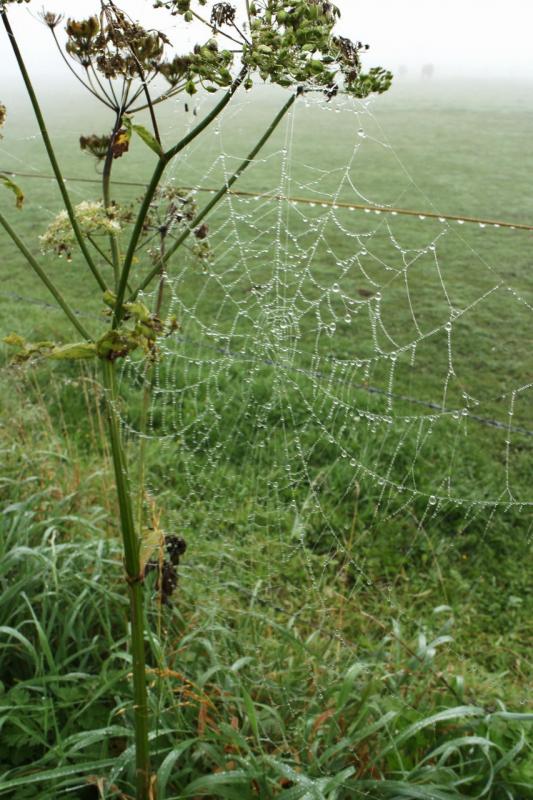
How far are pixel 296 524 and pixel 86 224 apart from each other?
1.67 meters

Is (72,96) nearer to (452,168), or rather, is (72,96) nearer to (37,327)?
(452,168)

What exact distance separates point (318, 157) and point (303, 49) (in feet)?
26.2

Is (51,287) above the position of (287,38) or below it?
below

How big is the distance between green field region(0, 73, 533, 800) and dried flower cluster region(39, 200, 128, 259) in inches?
13.2

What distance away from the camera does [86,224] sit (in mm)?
1540

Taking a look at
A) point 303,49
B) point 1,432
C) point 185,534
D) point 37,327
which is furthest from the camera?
point 37,327

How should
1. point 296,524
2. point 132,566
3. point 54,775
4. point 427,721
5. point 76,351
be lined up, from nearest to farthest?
point 76,351, point 132,566, point 54,775, point 427,721, point 296,524

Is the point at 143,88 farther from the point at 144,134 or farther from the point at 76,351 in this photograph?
the point at 76,351

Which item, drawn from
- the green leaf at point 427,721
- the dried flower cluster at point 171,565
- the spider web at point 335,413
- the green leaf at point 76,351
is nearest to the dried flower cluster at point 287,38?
the green leaf at point 76,351

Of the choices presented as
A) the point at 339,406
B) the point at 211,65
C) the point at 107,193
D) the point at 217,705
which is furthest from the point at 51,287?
the point at 339,406

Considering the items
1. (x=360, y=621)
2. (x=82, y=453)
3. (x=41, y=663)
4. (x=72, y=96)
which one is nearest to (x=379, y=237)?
(x=82, y=453)

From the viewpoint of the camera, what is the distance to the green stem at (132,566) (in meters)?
1.35

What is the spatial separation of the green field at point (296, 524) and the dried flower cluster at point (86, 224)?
335 mm

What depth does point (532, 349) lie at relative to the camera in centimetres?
450
